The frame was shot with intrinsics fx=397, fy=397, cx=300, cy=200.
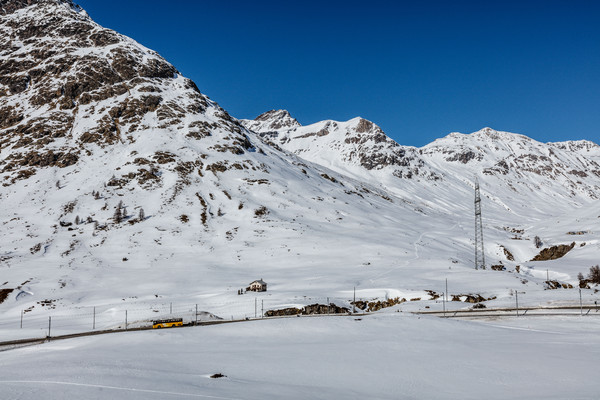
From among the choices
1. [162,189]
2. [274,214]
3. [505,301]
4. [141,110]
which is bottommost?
[505,301]

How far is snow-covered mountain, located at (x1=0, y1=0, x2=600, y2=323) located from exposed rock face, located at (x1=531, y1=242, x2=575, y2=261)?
16.7 feet

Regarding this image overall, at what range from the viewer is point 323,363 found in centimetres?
1894

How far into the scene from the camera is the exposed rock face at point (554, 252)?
108 metres

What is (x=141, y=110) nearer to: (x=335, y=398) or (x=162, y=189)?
(x=162, y=189)

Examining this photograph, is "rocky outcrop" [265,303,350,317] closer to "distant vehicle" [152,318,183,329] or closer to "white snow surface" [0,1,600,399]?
"white snow surface" [0,1,600,399]

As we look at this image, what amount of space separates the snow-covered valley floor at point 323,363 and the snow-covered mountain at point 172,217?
2774 cm

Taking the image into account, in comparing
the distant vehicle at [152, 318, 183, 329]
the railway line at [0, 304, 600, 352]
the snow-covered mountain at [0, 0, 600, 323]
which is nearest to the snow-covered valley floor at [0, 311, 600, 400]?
the railway line at [0, 304, 600, 352]

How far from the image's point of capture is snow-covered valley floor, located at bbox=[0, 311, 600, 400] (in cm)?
1277

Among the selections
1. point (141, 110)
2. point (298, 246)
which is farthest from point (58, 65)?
point (298, 246)

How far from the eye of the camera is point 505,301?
4831 cm

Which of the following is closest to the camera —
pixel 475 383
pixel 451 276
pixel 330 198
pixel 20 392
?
pixel 20 392

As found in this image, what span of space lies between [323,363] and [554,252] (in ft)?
375

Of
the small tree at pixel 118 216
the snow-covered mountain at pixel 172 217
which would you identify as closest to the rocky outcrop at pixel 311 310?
the snow-covered mountain at pixel 172 217

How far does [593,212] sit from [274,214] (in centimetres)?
13552
